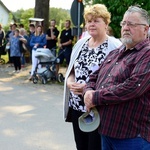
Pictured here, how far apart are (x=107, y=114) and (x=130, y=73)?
354 mm

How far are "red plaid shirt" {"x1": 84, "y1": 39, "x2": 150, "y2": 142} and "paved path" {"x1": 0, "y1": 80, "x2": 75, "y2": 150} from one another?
2632 mm

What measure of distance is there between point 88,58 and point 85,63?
55mm

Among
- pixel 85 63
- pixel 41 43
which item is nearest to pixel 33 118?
pixel 85 63

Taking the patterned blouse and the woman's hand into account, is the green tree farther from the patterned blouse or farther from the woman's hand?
the woman's hand

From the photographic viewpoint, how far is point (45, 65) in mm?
10633

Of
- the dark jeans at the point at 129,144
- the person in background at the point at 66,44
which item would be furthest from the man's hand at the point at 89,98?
the person in background at the point at 66,44

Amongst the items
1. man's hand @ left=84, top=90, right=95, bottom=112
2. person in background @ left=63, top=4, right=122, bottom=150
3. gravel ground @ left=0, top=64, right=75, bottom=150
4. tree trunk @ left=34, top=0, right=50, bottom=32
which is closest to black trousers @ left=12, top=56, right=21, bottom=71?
gravel ground @ left=0, top=64, right=75, bottom=150

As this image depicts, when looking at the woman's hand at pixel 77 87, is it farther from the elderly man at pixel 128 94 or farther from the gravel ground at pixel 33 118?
the gravel ground at pixel 33 118

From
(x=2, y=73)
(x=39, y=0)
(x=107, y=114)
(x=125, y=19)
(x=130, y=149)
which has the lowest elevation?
(x=2, y=73)

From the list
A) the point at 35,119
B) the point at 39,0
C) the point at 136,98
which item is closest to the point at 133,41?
the point at 136,98

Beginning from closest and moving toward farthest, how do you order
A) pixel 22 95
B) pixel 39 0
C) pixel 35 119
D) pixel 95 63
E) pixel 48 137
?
pixel 95 63
pixel 48 137
pixel 35 119
pixel 22 95
pixel 39 0

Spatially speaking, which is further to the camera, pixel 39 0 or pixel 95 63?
pixel 39 0

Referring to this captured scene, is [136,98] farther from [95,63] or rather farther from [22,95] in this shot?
[22,95]

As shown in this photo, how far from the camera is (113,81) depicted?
8.38 feet
